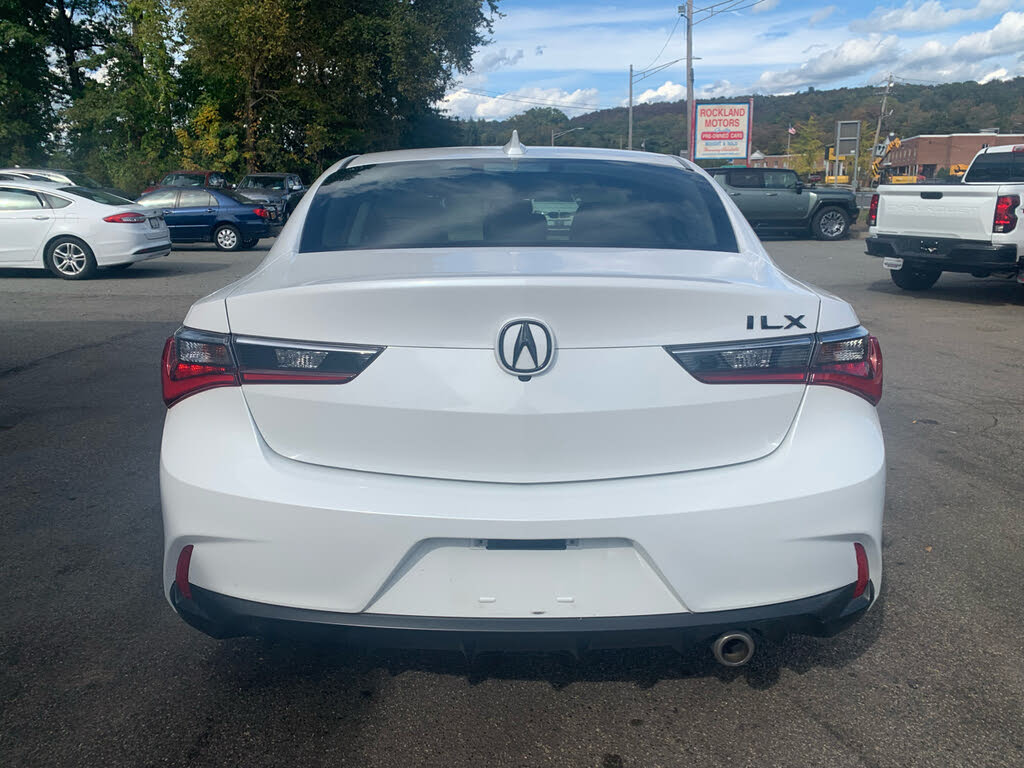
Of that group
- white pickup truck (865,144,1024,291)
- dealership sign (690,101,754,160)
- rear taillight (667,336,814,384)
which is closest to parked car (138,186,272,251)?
white pickup truck (865,144,1024,291)

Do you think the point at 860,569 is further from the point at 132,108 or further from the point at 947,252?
the point at 132,108

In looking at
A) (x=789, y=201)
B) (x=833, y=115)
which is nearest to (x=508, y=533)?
(x=789, y=201)

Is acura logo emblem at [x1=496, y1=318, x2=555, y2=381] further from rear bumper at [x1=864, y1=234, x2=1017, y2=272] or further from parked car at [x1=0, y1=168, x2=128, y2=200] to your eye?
parked car at [x1=0, y1=168, x2=128, y2=200]

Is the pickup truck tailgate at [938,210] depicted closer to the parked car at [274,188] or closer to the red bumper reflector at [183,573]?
the red bumper reflector at [183,573]

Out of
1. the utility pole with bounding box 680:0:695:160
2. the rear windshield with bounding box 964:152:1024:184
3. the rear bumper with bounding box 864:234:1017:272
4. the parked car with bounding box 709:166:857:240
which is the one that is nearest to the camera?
the rear bumper with bounding box 864:234:1017:272

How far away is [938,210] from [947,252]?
21.3 inches

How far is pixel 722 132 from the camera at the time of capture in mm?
35906

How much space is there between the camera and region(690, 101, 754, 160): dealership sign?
35.7 meters

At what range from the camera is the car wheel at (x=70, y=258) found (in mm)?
14172

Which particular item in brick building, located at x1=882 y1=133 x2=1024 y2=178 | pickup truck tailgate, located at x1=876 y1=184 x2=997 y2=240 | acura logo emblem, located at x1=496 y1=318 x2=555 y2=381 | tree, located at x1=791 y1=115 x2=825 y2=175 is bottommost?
brick building, located at x1=882 y1=133 x2=1024 y2=178

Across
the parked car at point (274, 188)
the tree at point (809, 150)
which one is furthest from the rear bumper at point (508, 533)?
the tree at point (809, 150)

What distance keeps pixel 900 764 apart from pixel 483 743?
1.12m

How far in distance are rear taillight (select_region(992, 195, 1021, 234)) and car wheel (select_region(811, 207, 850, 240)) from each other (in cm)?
1260

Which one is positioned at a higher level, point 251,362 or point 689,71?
point 689,71
